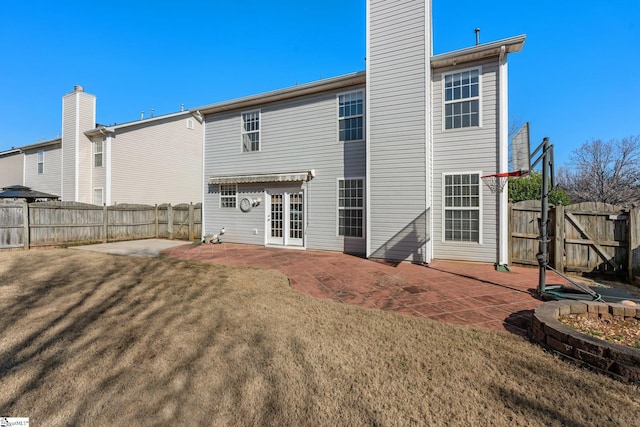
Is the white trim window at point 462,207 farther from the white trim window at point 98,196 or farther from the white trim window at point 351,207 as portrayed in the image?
the white trim window at point 98,196

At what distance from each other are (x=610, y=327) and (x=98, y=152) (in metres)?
21.6

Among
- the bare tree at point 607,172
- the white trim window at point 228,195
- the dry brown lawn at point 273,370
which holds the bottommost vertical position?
the dry brown lawn at point 273,370

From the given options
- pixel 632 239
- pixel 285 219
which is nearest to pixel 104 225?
pixel 285 219

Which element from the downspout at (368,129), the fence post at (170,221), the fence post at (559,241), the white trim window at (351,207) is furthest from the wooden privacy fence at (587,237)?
the fence post at (170,221)

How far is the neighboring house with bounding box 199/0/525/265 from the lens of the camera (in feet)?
25.4

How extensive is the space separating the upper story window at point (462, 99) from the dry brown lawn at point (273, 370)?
6.37m

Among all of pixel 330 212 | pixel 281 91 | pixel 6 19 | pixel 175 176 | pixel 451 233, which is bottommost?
pixel 451 233

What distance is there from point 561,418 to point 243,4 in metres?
14.8

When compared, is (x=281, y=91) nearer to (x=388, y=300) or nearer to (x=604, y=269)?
(x=388, y=300)

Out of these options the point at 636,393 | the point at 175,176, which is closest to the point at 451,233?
the point at 636,393

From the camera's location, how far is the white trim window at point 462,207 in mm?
7879

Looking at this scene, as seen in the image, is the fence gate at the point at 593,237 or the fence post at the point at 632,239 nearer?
the fence post at the point at 632,239

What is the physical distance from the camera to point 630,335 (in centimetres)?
307

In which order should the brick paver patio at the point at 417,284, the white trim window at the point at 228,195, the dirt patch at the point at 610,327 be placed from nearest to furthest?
the dirt patch at the point at 610,327 → the brick paver patio at the point at 417,284 → the white trim window at the point at 228,195
